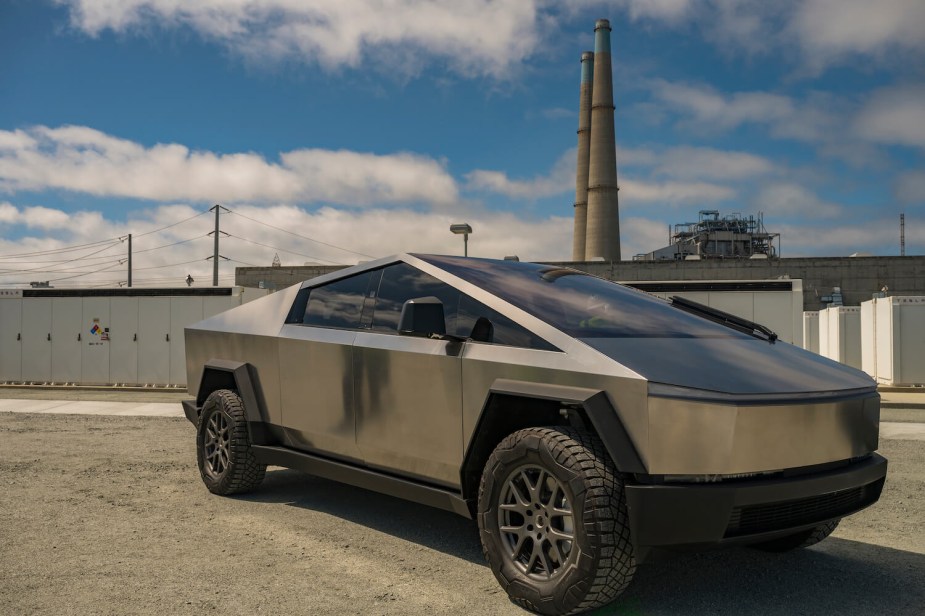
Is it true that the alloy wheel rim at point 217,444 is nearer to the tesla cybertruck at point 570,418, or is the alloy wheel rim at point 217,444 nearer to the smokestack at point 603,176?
the tesla cybertruck at point 570,418

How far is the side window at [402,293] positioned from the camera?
153 inches

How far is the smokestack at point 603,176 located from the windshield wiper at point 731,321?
44791mm

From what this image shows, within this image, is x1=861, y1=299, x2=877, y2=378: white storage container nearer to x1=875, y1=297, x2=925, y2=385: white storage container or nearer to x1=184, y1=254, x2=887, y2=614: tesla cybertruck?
x1=875, y1=297, x2=925, y2=385: white storage container

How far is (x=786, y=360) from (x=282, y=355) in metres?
3.05

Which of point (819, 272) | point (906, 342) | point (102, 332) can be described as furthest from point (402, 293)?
point (819, 272)

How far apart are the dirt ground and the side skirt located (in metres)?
0.33

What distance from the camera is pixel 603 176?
4884 centimetres

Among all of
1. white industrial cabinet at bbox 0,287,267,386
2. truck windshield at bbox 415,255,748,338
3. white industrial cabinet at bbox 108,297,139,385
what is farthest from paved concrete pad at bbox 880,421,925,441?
white industrial cabinet at bbox 108,297,139,385

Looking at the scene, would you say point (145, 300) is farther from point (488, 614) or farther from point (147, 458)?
point (488, 614)

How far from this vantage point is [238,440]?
16.9 ft

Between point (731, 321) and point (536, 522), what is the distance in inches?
69.7

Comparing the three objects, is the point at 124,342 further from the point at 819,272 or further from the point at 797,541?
the point at 819,272

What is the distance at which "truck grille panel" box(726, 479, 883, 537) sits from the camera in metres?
2.90

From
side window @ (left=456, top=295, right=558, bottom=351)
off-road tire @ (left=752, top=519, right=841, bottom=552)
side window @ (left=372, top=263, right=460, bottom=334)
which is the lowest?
off-road tire @ (left=752, top=519, right=841, bottom=552)
